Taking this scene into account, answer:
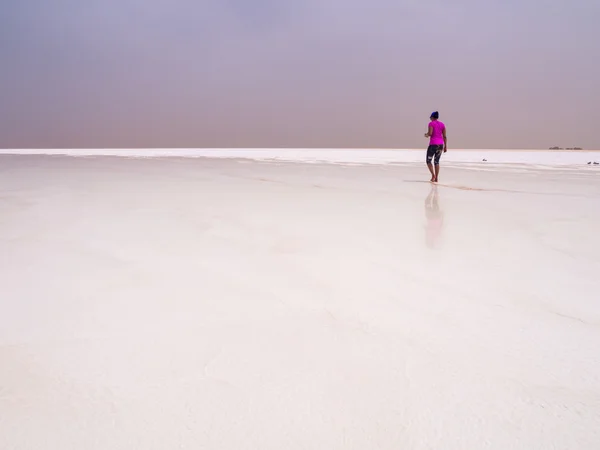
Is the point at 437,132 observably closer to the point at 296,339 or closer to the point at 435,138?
the point at 435,138

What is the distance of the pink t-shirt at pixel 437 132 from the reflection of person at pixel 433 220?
3037 mm

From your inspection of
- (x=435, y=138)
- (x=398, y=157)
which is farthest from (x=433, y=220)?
(x=398, y=157)

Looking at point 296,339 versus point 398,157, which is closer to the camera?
point 296,339

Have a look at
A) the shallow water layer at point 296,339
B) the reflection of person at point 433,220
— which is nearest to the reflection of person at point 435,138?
the reflection of person at point 433,220

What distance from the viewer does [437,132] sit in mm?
8461

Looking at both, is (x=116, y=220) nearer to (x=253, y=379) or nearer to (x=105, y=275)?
(x=105, y=275)

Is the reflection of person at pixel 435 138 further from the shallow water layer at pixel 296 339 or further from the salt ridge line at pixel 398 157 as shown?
the salt ridge line at pixel 398 157

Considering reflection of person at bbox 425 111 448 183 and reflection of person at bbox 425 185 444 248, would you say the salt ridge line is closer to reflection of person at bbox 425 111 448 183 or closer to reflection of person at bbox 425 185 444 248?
reflection of person at bbox 425 111 448 183

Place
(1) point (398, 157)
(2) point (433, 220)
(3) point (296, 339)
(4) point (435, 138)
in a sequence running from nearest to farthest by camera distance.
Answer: (3) point (296, 339) → (2) point (433, 220) → (4) point (435, 138) → (1) point (398, 157)

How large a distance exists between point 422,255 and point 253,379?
5.15ft

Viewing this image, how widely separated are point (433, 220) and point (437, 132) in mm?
5137

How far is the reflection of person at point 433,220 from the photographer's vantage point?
3.01m

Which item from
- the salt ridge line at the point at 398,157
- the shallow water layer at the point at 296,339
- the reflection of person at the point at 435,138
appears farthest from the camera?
the salt ridge line at the point at 398,157

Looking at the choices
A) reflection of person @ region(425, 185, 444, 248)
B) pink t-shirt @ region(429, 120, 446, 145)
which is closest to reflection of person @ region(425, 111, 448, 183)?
pink t-shirt @ region(429, 120, 446, 145)
